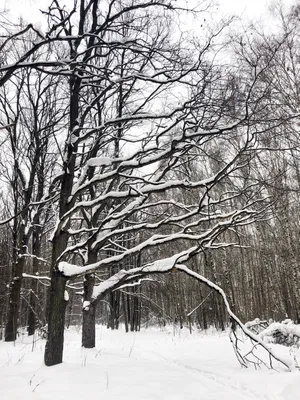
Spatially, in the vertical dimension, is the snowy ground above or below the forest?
below

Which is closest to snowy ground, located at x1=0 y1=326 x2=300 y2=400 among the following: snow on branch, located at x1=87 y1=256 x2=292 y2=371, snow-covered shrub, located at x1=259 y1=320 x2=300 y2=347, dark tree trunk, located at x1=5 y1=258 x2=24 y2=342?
snow on branch, located at x1=87 y1=256 x2=292 y2=371

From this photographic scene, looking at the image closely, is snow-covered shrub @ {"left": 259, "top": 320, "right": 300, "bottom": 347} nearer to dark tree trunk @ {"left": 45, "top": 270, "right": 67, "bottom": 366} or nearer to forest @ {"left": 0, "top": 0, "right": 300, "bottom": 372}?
forest @ {"left": 0, "top": 0, "right": 300, "bottom": 372}

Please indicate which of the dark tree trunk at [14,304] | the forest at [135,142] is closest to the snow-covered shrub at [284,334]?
the forest at [135,142]

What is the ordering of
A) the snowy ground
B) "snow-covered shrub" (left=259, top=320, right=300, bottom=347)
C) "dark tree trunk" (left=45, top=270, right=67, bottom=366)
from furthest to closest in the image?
1. "snow-covered shrub" (left=259, top=320, right=300, bottom=347)
2. "dark tree trunk" (left=45, top=270, right=67, bottom=366)
3. the snowy ground

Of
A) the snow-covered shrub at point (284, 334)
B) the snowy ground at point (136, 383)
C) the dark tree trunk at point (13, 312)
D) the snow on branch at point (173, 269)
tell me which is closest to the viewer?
the snowy ground at point (136, 383)

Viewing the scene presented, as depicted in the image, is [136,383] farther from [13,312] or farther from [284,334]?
[13,312]

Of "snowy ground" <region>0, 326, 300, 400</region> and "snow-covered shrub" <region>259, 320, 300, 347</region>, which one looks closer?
"snowy ground" <region>0, 326, 300, 400</region>

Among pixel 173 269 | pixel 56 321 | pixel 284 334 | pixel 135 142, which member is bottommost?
pixel 284 334

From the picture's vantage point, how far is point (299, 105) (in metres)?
9.92

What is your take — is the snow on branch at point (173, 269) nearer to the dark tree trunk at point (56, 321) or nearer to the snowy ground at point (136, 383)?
the snowy ground at point (136, 383)

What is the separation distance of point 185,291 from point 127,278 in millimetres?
17352

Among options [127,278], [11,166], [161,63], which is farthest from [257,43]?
[11,166]

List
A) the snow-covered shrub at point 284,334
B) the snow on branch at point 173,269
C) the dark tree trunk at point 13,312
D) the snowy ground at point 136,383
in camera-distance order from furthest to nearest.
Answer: the dark tree trunk at point 13,312, the snow-covered shrub at point 284,334, the snow on branch at point 173,269, the snowy ground at point 136,383

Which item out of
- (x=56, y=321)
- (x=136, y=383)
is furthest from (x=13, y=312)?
(x=136, y=383)
